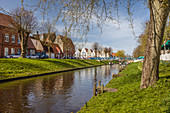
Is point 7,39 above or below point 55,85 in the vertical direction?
above

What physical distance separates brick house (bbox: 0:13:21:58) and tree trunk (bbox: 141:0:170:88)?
31491 mm

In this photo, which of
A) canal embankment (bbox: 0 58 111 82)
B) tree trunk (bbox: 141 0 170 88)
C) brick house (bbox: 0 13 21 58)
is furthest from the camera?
brick house (bbox: 0 13 21 58)

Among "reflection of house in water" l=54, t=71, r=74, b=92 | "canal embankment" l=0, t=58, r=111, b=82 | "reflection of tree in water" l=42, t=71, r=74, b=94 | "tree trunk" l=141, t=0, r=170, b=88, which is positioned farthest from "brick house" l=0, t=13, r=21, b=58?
"tree trunk" l=141, t=0, r=170, b=88

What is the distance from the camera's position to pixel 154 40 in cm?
650

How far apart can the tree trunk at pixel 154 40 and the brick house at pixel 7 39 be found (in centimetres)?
3149

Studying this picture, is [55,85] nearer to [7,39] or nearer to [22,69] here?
[22,69]

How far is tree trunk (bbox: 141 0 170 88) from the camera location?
6.34 m

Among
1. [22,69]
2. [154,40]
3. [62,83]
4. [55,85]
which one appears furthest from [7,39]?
[154,40]

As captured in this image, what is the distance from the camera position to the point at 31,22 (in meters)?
27.8

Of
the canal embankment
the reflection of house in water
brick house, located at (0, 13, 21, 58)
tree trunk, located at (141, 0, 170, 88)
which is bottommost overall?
the reflection of house in water

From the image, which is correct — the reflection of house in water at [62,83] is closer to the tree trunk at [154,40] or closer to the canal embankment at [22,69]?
the canal embankment at [22,69]

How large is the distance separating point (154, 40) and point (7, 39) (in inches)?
1414

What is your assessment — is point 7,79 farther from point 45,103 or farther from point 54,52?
point 54,52

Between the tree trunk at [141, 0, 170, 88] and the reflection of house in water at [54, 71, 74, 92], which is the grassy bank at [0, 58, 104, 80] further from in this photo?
the tree trunk at [141, 0, 170, 88]
